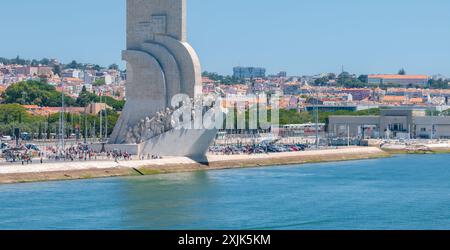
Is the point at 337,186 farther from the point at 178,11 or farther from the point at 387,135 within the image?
the point at 387,135

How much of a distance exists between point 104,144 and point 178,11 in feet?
21.5

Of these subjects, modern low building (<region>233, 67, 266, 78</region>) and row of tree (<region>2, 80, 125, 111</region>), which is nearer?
row of tree (<region>2, 80, 125, 111</region>)

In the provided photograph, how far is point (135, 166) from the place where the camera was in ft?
126

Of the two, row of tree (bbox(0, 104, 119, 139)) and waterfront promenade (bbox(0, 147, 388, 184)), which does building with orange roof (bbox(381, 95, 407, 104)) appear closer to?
row of tree (bbox(0, 104, 119, 139))

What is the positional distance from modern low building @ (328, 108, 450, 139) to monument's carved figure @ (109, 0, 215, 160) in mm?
33740

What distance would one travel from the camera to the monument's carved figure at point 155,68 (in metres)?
42.1

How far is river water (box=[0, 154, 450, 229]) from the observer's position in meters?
22.7

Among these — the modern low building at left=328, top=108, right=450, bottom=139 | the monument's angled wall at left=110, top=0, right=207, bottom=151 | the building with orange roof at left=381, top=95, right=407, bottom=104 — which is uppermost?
the monument's angled wall at left=110, top=0, right=207, bottom=151

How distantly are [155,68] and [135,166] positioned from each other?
565 centimetres

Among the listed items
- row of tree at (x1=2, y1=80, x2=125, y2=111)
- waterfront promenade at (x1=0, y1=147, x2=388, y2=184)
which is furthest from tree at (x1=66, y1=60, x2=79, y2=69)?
waterfront promenade at (x1=0, y1=147, x2=388, y2=184)

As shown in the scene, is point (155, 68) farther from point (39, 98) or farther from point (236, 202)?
point (39, 98)

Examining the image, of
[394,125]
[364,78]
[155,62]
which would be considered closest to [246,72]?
[364,78]

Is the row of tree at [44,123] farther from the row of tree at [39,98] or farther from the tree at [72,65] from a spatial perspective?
the tree at [72,65]
